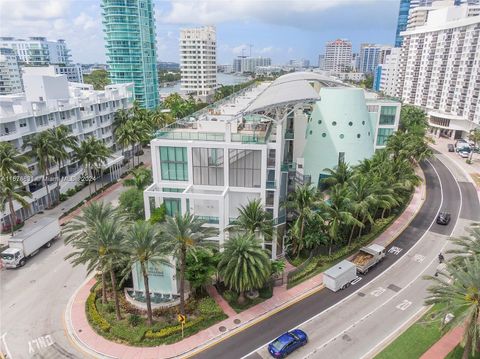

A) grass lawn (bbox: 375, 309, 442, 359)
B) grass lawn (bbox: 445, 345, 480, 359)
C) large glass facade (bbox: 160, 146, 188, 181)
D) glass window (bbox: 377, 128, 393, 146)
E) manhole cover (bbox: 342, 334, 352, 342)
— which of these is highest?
large glass facade (bbox: 160, 146, 188, 181)

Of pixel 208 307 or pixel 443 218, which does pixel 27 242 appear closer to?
pixel 208 307

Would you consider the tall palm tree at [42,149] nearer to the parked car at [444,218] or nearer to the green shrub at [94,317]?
the green shrub at [94,317]

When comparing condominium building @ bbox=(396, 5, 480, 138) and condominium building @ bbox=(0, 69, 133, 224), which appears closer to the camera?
condominium building @ bbox=(0, 69, 133, 224)

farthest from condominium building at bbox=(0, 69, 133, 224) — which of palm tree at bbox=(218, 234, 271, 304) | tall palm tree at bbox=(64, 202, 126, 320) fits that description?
palm tree at bbox=(218, 234, 271, 304)

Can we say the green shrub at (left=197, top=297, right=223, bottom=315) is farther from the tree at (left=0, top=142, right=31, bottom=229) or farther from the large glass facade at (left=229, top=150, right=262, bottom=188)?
the tree at (left=0, top=142, right=31, bottom=229)

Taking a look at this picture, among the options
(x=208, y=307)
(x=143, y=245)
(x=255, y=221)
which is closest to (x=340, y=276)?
(x=255, y=221)

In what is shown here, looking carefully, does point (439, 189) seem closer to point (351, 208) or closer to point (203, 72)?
point (351, 208)

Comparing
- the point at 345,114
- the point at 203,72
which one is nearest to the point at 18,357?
the point at 345,114
